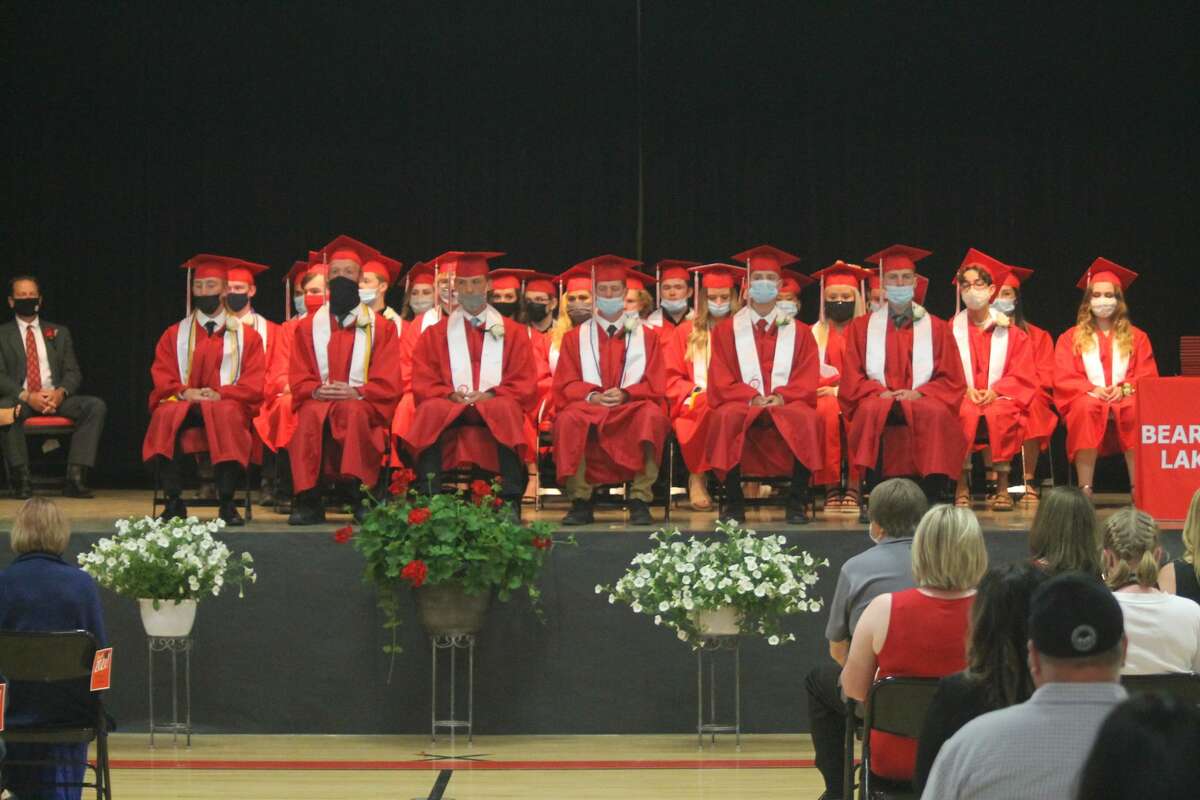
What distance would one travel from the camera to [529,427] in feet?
30.5

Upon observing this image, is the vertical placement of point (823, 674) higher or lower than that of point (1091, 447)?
lower

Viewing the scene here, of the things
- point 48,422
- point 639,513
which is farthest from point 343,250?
point 48,422

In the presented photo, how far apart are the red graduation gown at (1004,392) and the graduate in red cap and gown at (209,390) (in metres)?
3.91

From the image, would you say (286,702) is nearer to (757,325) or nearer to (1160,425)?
(757,325)

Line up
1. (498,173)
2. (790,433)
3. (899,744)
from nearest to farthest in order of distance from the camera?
(899,744) → (790,433) → (498,173)

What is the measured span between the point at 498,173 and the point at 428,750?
6.04 m

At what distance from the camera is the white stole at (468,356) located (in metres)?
9.16

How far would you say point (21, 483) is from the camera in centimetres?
1066

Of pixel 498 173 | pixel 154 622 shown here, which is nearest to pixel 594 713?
pixel 154 622

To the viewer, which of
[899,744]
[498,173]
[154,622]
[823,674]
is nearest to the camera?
[899,744]

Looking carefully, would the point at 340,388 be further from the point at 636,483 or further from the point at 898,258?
the point at 898,258

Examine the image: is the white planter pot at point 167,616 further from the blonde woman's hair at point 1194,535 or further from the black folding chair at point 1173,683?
the black folding chair at point 1173,683

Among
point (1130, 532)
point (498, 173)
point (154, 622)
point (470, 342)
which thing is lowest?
point (154, 622)

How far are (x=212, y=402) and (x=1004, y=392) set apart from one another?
455cm
